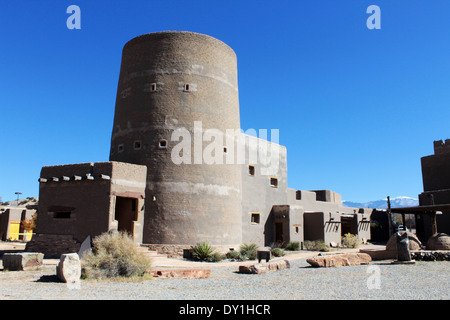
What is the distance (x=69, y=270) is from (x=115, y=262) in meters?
1.52

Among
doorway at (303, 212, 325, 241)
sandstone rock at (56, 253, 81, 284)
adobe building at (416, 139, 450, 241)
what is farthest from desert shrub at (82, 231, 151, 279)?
adobe building at (416, 139, 450, 241)

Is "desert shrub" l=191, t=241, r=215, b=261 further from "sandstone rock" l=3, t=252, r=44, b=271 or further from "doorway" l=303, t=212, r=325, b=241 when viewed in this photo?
"doorway" l=303, t=212, r=325, b=241

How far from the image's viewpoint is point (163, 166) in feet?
66.9

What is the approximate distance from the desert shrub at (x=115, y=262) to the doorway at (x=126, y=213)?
323 inches

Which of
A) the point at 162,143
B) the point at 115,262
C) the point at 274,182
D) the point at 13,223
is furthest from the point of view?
the point at 13,223

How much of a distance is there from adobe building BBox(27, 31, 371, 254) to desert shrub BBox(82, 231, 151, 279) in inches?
227

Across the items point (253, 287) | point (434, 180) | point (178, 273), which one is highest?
point (434, 180)

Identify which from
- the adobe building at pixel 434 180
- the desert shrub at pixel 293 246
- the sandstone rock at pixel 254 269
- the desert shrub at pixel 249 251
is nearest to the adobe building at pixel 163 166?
the desert shrub at pixel 249 251

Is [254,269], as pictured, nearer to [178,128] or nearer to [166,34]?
[178,128]

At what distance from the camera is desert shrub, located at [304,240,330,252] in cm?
2555

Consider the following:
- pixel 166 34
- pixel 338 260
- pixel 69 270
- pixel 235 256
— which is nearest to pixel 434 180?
pixel 235 256

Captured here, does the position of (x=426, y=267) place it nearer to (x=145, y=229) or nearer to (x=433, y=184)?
(x=145, y=229)

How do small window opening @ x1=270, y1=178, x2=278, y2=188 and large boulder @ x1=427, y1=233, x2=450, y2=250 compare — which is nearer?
large boulder @ x1=427, y1=233, x2=450, y2=250

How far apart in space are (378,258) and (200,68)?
13.4 metres
